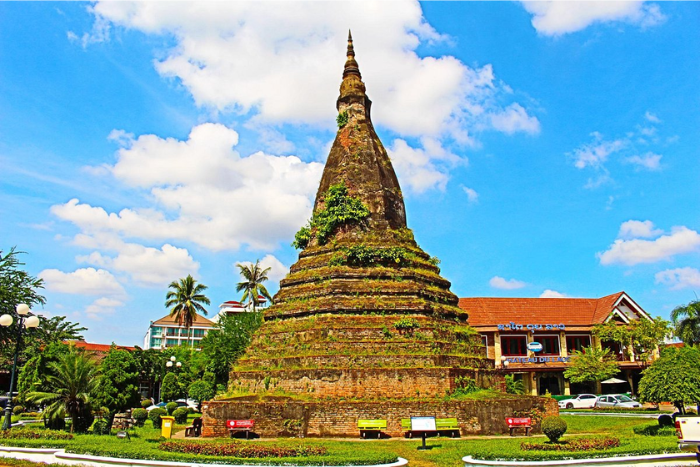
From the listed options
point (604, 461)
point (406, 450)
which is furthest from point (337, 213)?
point (604, 461)

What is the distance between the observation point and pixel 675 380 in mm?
16984

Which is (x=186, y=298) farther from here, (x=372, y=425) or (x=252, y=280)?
(x=372, y=425)

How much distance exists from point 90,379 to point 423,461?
446 inches

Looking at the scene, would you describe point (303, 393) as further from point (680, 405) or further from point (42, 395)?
point (680, 405)

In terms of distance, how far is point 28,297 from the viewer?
27.7 m

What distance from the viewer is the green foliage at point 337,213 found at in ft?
78.0

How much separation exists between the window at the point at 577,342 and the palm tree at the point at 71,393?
35.5 meters

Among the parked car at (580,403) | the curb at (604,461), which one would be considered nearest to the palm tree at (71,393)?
the curb at (604,461)

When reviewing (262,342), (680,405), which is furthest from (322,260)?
(680,405)

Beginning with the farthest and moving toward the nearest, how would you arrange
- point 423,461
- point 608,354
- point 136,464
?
1. point 608,354
2. point 423,461
3. point 136,464

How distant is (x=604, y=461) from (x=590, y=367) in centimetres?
2908

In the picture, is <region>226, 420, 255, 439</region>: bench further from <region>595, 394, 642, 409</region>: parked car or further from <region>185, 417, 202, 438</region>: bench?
<region>595, 394, 642, 409</region>: parked car

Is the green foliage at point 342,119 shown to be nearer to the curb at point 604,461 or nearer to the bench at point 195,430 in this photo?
the bench at point 195,430

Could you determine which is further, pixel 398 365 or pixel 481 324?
pixel 481 324
